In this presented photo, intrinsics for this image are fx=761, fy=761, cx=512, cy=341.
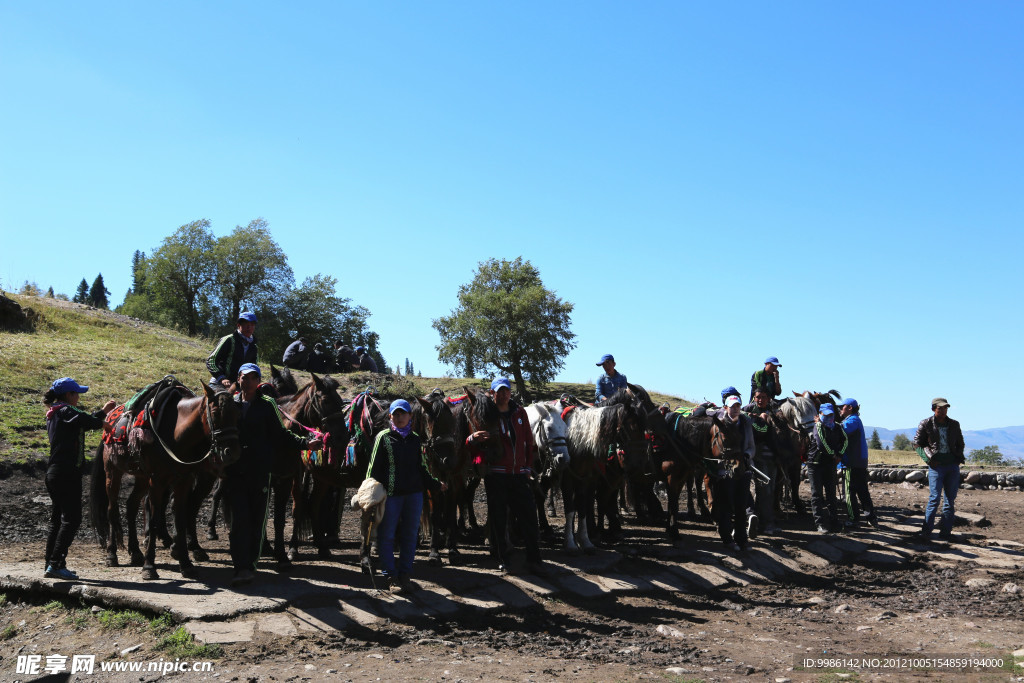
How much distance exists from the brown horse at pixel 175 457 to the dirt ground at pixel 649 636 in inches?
37.0

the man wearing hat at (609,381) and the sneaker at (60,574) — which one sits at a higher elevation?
the man wearing hat at (609,381)

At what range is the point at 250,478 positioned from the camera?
320 inches

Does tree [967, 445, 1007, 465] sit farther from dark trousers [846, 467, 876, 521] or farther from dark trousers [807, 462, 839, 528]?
dark trousers [807, 462, 839, 528]

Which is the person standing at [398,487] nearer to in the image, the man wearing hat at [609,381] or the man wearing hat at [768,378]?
the man wearing hat at [609,381]

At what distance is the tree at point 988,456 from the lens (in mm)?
27995

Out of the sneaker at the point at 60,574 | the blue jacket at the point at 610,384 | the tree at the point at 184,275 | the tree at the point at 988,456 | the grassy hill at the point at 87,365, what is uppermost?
the tree at the point at 184,275

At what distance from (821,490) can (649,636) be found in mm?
7317

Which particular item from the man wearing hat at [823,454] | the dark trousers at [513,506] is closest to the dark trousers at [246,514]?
the dark trousers at [513,506]

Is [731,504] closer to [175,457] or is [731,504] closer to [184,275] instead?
[175,457]

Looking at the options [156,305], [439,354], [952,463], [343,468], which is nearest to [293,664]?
[343,468]

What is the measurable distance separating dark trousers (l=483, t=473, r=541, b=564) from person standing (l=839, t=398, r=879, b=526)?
7003mm

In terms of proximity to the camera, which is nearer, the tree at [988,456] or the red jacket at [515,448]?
the red jacket at [515,448]

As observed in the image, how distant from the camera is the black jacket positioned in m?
8.53

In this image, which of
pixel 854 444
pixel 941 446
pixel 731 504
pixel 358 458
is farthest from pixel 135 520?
pixel 941 446
